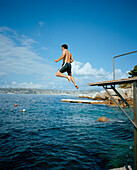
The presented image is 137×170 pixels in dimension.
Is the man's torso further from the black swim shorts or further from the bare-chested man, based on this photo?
the black swim shorts

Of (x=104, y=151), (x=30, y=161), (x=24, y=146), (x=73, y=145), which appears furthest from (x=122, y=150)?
(x=24, y=146)

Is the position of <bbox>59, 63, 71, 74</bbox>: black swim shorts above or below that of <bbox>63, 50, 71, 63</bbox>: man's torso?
below

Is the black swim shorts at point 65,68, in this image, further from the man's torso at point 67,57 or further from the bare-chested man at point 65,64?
the man's torso at point 67,57

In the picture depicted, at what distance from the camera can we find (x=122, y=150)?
11.3 metres

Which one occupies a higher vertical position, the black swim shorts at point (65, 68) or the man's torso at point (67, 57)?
the man's torso at point (67, 57)

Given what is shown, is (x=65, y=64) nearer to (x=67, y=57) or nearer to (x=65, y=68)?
(x=65, y=68)

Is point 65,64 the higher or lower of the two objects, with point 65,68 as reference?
higher

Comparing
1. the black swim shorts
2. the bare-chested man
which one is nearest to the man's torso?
the bare-chested man

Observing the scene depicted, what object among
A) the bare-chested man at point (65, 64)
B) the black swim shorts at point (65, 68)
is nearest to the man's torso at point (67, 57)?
the bare-chested man at point (65, 64)

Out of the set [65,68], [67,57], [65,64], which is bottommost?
[65,68]

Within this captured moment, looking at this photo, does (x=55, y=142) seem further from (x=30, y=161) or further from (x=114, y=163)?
(x=114, y=163)

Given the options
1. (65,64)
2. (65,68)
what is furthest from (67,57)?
(65,68)

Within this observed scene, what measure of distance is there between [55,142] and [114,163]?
5904 millimetres

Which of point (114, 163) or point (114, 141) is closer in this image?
point (114, 163)
